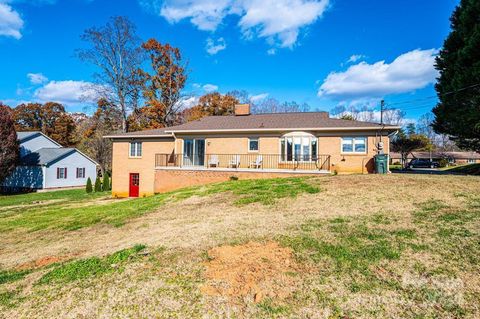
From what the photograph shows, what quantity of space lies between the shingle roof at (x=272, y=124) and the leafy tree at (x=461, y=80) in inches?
356

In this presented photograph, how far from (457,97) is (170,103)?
1085 inches

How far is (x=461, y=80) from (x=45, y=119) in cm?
6053

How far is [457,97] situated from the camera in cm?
2083

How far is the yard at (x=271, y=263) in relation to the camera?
3.85 meters

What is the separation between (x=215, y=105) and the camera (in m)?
38.6

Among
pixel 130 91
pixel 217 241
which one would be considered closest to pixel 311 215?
pixel 217 241

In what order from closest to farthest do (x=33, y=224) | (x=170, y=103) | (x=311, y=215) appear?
(x=311, y=215) → (x=33, y=224) → (x=170, y=103)

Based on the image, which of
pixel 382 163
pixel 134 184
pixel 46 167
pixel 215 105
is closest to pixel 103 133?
pixel 46 167

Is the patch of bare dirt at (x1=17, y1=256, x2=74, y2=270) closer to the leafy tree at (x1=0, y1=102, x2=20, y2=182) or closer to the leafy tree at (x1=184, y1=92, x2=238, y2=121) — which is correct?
the leafy tree at (x1=0, y1=102, x2=20, y2=182)

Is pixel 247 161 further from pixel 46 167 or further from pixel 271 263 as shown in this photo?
pixel 46 167

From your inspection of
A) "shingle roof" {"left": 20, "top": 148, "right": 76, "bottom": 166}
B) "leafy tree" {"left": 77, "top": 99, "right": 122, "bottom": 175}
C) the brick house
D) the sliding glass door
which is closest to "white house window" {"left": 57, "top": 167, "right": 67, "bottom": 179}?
"shingle roof" {"left": 20, "top": 148, "right": 76, "bottom": 166}

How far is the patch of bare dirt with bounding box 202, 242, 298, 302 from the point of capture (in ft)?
13.6

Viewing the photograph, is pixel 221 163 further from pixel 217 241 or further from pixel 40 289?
pixel 40 289

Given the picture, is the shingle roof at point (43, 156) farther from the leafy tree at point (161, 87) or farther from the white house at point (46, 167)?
the leafy tree at point (161, 87)
